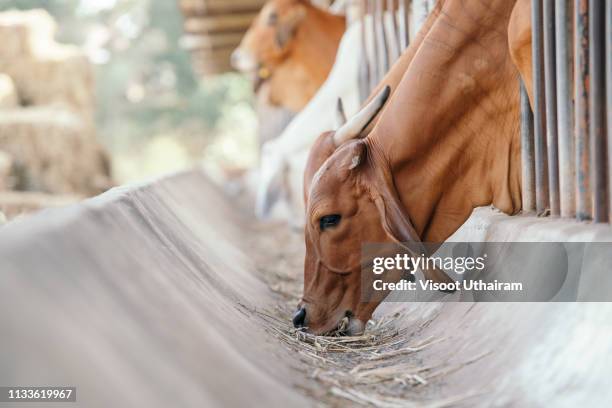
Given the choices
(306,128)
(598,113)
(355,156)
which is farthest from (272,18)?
(598,113)

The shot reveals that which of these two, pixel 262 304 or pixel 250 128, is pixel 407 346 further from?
pixel 250 128

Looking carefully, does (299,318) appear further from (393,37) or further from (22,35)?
(22,35)

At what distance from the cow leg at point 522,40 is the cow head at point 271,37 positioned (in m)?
6.50

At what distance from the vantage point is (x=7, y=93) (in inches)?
607

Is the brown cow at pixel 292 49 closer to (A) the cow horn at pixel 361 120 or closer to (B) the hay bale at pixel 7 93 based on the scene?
(B) the hay bale at pixel 7 93

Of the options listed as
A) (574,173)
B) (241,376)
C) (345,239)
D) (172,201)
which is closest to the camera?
(241,376)

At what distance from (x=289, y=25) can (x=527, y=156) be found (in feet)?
22.7

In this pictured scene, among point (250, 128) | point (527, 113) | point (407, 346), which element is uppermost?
point (527, 113)

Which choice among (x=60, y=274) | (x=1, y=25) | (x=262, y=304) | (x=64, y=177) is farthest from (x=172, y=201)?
(x=1, y=25)

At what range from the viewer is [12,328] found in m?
2.01

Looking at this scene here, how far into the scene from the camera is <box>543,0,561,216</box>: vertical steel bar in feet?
12.0

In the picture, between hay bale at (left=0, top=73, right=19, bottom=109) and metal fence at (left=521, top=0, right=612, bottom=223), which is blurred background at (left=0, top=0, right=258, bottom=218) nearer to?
hay bale at (left=0, top=73, right=19, bottom=109)

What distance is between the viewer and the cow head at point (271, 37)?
34.8 ft

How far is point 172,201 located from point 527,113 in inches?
84.0
